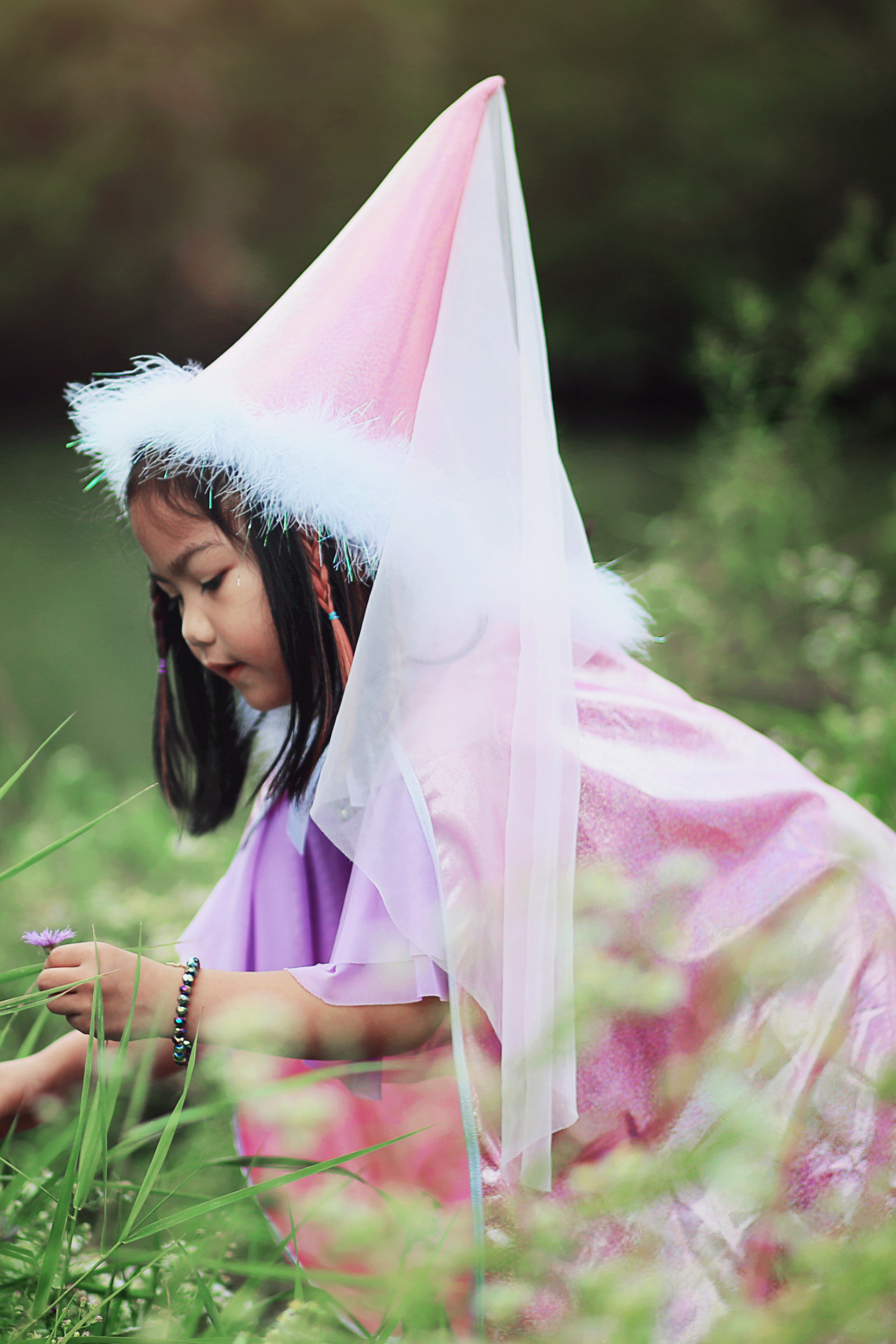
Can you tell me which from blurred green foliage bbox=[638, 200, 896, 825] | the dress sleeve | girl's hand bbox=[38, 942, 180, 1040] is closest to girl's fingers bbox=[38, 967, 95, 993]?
girl's hand bbox=[38, 942, 180, 1040]

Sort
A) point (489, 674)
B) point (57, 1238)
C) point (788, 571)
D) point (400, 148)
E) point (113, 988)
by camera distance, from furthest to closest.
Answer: point (400, 148) < point (788, 571) < point (489, 674) < point (113, 988) < point (57, 1238)

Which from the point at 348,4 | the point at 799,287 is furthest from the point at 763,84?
the point at 348,4

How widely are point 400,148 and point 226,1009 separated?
372cm

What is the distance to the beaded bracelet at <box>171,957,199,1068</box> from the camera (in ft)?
1.90

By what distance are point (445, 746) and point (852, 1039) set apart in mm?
311

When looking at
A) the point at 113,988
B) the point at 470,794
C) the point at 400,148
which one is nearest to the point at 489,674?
the point at 470,794

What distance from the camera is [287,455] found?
647 millimetres

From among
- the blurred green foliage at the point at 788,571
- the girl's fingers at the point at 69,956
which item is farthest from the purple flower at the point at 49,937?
the blurred green foliage at the point at 788,571

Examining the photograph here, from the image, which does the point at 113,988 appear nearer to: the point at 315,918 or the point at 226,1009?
the point at 226,1009

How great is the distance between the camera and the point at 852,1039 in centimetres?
65

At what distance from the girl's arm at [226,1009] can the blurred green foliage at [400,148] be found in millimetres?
3218

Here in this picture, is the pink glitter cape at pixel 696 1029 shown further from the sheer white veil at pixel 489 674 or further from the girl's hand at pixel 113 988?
the girl's hand at pixel 113 988

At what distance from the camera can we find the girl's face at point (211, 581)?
0.68 meters

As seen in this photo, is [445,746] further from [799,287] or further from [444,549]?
[799,287]
